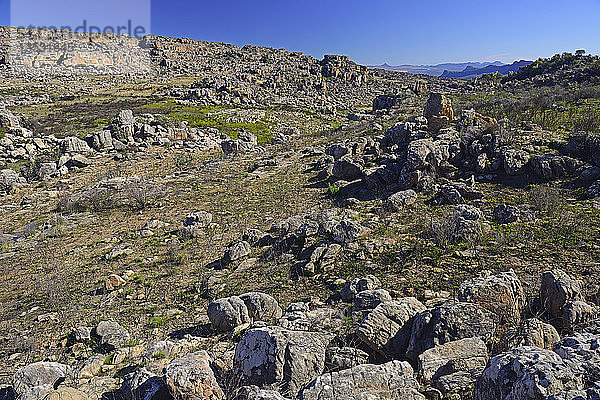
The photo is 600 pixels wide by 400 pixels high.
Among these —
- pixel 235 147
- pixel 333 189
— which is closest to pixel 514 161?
pixel 333 189

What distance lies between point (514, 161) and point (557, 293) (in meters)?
8.40

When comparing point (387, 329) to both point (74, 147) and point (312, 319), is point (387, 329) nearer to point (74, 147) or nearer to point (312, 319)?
point (312, 319)

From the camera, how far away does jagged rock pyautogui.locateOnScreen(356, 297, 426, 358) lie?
4.93 metres

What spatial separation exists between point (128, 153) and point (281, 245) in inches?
854

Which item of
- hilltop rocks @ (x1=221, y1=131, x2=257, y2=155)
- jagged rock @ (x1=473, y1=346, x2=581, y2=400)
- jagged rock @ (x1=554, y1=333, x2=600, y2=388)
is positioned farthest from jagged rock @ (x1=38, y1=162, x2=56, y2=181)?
jagged rock @ (x1=554, y1=333, x2=600, y2=388)

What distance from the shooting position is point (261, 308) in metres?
6.52

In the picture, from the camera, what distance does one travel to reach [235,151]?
93.6ft

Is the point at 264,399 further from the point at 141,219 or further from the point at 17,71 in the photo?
the point at 17,71

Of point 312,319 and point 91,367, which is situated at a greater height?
point 312,319

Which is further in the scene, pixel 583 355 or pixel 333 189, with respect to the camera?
pixel 333 189

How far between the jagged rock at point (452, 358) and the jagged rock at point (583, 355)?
2.97ft

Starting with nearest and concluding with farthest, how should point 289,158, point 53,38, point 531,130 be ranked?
point 531,130, point 289,158, point 53,38

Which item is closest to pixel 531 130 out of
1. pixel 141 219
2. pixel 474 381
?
pixel 474 381

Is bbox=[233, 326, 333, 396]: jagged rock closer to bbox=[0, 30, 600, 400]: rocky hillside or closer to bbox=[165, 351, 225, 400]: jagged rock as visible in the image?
bbox=[0, 30, 600, 400]: rocky hillside
